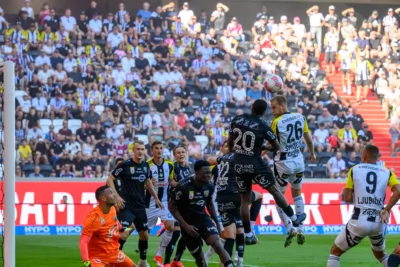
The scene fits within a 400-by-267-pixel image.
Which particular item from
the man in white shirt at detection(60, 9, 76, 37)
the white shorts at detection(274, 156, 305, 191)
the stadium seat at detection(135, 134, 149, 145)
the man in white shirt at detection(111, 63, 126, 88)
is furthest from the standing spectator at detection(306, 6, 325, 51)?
the white shorts at detection(274, 156, 305, 191)

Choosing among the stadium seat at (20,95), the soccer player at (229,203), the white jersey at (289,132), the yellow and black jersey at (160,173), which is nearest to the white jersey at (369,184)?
the soccer player at (229,203)

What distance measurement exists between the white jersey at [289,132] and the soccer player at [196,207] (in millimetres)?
2626

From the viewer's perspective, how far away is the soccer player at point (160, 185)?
17578 mm

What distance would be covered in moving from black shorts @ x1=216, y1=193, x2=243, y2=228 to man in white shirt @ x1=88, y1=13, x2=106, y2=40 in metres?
20.1

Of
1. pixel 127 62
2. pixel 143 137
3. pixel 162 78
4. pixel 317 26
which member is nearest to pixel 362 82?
pixel 317 26

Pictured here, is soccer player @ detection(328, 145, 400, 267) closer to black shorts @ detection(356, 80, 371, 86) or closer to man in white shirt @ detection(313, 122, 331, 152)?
man in white shirt @ detection(313, 122, 331, 152)

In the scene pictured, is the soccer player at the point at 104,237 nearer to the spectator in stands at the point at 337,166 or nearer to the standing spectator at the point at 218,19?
the spectator in stands at the point at 337,166

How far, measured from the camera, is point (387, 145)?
35781 mm

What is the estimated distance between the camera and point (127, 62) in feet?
112

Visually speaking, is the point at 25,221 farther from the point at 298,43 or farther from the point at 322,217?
the point at 298,43

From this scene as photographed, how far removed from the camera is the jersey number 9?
12781 millimetres

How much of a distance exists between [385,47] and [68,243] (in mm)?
19427

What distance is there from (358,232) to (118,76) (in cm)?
2167

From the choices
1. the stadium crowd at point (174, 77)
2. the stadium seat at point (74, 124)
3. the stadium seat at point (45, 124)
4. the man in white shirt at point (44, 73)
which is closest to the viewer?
the stadium seat at point (45, 124)
